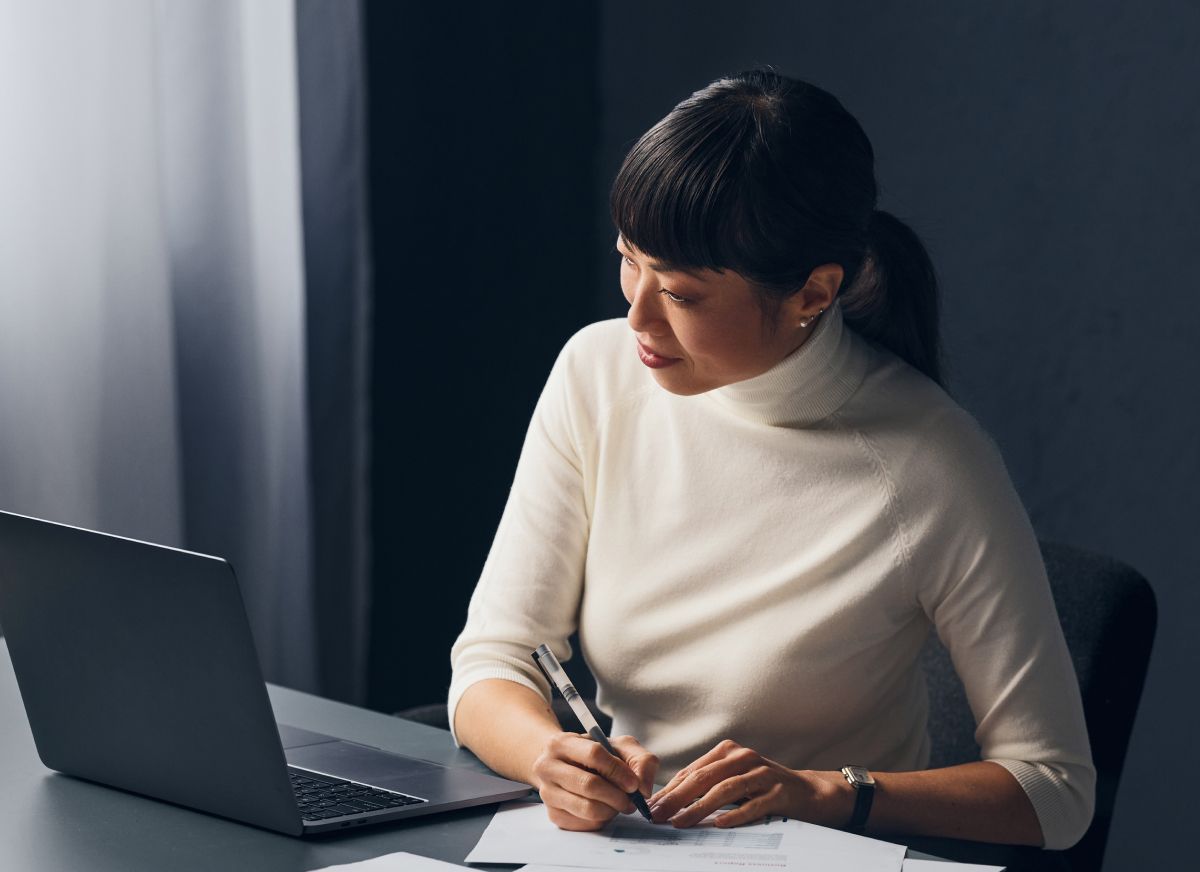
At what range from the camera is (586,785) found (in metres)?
1.08

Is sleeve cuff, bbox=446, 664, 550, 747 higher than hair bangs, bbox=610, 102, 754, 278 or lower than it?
lower

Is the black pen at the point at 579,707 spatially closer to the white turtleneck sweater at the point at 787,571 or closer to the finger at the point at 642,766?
the finger at the point at 642,766

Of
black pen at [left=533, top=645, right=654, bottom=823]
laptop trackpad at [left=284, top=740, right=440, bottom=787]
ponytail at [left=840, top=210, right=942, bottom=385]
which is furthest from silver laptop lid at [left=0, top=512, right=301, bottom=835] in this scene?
ponytail at [left=840, top=210, right=942, bottom=385]

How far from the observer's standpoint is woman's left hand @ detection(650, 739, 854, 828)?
1.10 m

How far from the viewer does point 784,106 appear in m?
1.28

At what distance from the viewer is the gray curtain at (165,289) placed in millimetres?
1875

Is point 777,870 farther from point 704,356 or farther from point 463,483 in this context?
point 463,483

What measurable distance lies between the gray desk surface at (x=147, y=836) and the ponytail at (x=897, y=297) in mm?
647

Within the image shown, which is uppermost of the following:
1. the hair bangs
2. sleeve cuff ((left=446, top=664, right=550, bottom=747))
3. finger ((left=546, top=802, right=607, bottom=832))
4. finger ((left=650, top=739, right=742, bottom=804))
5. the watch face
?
the hair bangs

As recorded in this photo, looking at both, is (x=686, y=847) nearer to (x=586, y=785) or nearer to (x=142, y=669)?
(x=586, y=785)

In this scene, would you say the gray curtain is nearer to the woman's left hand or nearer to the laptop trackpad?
the laptop trackpad

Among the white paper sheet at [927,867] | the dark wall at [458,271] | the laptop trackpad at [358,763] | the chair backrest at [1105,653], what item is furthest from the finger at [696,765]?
the dark wall at [458,271]

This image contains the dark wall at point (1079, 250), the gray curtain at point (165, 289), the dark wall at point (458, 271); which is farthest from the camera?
the dark wall at point (458, 271)

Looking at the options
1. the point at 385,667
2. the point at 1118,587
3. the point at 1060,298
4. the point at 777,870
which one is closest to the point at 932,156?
the point at 1060,298
